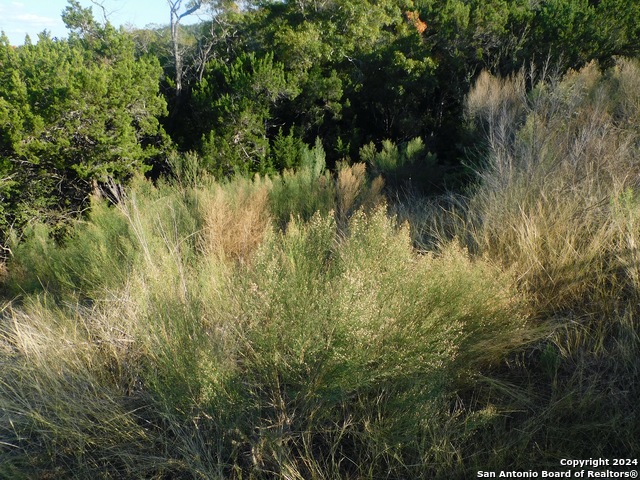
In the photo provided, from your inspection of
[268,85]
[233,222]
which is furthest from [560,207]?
[268,85]

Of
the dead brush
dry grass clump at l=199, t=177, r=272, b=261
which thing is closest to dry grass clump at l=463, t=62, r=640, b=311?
the dead brush

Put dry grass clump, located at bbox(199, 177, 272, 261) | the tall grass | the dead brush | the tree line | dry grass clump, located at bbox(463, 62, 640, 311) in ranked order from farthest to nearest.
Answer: the tree line
the dead brush
dry grass clump, located at bbox(199, 177, 272, 261)
dry grass clump, located at bbox(463, 62, 640, 311)
the tall grass

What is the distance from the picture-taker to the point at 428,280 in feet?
11.1

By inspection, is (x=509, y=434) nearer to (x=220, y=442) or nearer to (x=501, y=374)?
(x=501, y=374)

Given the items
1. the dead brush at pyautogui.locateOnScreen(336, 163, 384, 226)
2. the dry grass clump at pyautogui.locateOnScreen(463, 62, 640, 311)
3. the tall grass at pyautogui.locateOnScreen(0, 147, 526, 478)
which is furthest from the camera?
the dead brush at pyautogui.locateOnScreen(336, 163, 384, 226)

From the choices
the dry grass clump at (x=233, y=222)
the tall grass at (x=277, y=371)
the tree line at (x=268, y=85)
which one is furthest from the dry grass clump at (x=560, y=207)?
the tree line at (x=268, y=85)

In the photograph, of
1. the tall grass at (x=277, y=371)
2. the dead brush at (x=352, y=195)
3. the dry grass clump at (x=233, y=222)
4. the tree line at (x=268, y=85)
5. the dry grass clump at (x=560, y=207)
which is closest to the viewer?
the tall grass at (x=277, y=371)

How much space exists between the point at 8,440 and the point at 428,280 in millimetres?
2629

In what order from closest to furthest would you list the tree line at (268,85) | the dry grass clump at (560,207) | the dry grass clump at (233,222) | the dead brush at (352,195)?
the dry grass clump at (560,207) → the dry grass clump at (233,222) → the dead brush at (352,195) → the tree line at (268,85)

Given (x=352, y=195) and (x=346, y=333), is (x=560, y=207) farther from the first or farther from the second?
(x=352, y=195)

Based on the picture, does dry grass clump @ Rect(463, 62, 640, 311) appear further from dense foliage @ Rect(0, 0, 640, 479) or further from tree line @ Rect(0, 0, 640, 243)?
tree line @ Rect(0, 0, 640, 243)

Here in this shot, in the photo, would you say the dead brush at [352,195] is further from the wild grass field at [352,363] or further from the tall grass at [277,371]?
the tall grass at [277,371]

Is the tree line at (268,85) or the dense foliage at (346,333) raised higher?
the tree line at (268,85)

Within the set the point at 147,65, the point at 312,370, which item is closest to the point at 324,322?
the point at 312,370
